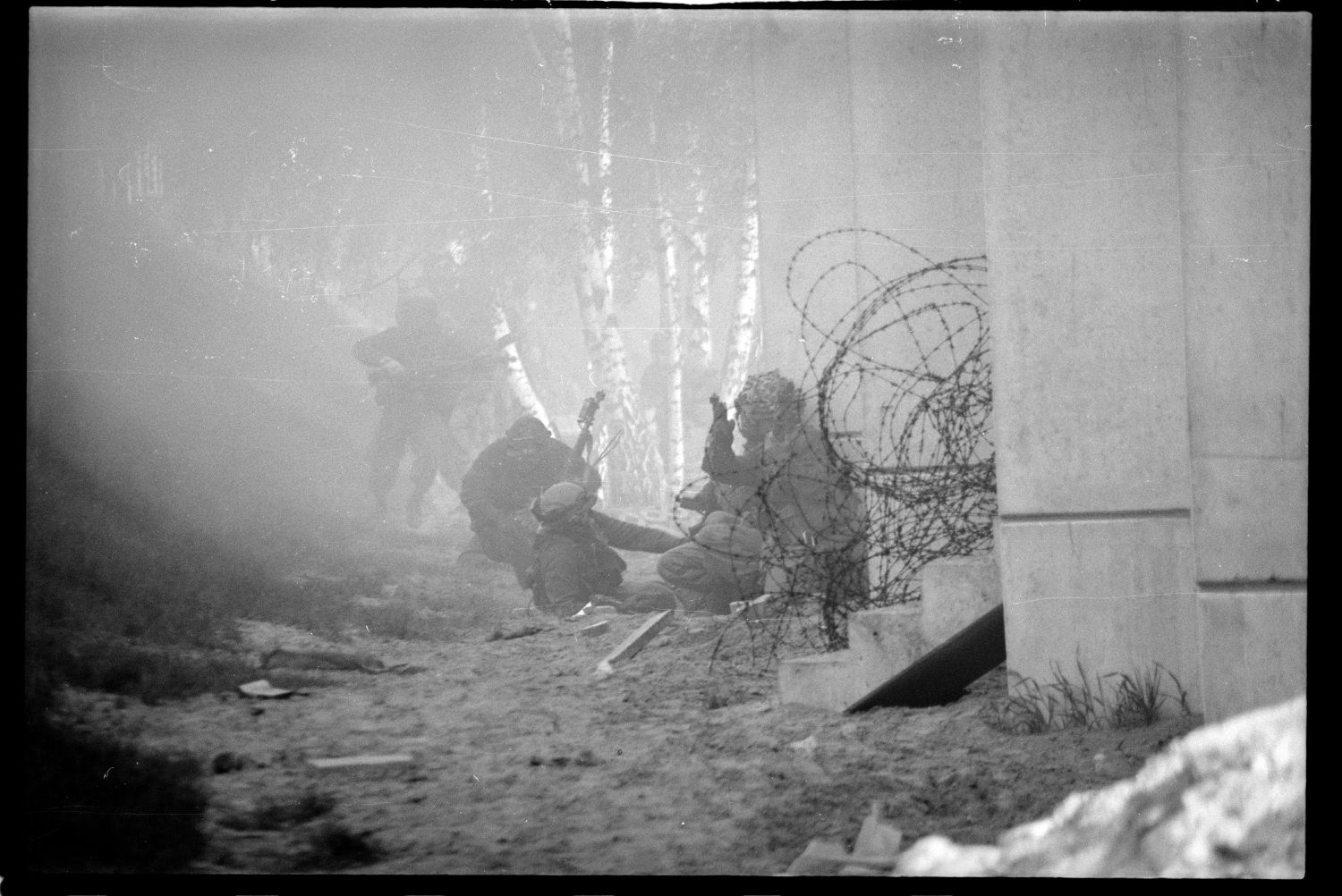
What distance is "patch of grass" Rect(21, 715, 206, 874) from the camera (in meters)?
5.57

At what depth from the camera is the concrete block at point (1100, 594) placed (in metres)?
5.55

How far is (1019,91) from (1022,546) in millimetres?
2001

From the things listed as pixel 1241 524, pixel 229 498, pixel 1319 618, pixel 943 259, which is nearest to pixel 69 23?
pixel 229 498

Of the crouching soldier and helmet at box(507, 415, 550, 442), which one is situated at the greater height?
helmet at box(507, 415, 550, 442)

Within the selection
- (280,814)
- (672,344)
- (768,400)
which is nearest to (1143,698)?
(768,400)

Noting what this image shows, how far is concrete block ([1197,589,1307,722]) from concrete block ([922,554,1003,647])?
87 centimetres

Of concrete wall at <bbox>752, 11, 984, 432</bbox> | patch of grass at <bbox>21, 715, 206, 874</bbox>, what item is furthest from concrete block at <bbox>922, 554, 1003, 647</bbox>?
patch of grass at <bbox>21, 715, 206, 874</bbox>

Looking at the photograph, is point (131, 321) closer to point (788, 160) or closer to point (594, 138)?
point (594, 138)

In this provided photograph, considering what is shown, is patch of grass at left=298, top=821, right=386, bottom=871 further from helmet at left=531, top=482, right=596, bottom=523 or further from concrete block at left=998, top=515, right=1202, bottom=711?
concrete block at left=998, top=515, right=1202, bottom=711

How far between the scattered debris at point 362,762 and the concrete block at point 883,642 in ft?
6.82

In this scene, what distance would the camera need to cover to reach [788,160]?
6531 millimetres

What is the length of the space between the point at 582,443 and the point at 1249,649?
3.29m

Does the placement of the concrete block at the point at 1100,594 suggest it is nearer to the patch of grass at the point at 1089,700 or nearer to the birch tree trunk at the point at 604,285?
the patch of grass at the point at 1089,700

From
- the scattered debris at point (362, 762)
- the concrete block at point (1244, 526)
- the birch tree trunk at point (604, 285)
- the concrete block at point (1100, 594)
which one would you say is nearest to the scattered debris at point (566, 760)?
the scattered debris at point (362, 762)
